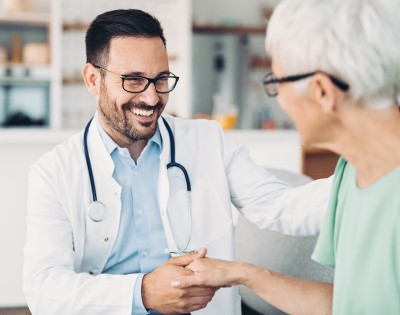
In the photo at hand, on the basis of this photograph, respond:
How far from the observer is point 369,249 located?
1.07m

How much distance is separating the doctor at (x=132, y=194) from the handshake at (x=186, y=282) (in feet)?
0.09

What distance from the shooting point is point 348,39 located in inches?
39.6

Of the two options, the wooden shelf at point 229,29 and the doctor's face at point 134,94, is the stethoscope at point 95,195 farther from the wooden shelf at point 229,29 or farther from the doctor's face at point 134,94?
the wooden shelf at point 229,29

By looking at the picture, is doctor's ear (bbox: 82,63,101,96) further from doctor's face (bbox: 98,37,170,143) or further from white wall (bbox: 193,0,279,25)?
white wall (bbox: 193,0,279,25)

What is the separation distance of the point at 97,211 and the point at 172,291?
346 mm

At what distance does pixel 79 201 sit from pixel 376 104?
90 centimetres

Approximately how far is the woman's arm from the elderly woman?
0.55ft

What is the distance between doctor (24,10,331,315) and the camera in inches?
61.8

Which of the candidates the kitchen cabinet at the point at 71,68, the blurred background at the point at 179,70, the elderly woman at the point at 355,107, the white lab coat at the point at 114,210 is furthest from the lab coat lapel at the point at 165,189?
the kitchen cabinet at the point at 71,68

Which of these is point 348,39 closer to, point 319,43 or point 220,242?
point 319,43

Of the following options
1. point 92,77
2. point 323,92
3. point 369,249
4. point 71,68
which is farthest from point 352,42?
point 71,68

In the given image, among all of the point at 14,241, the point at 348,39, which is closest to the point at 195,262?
the point at 348,39

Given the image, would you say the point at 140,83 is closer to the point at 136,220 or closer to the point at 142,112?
the point at 142,112

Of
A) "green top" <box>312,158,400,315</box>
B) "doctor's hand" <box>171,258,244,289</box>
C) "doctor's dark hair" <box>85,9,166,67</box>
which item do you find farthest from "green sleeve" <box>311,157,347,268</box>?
"doctor's dark hair" <box>85,9,166,67</box>
